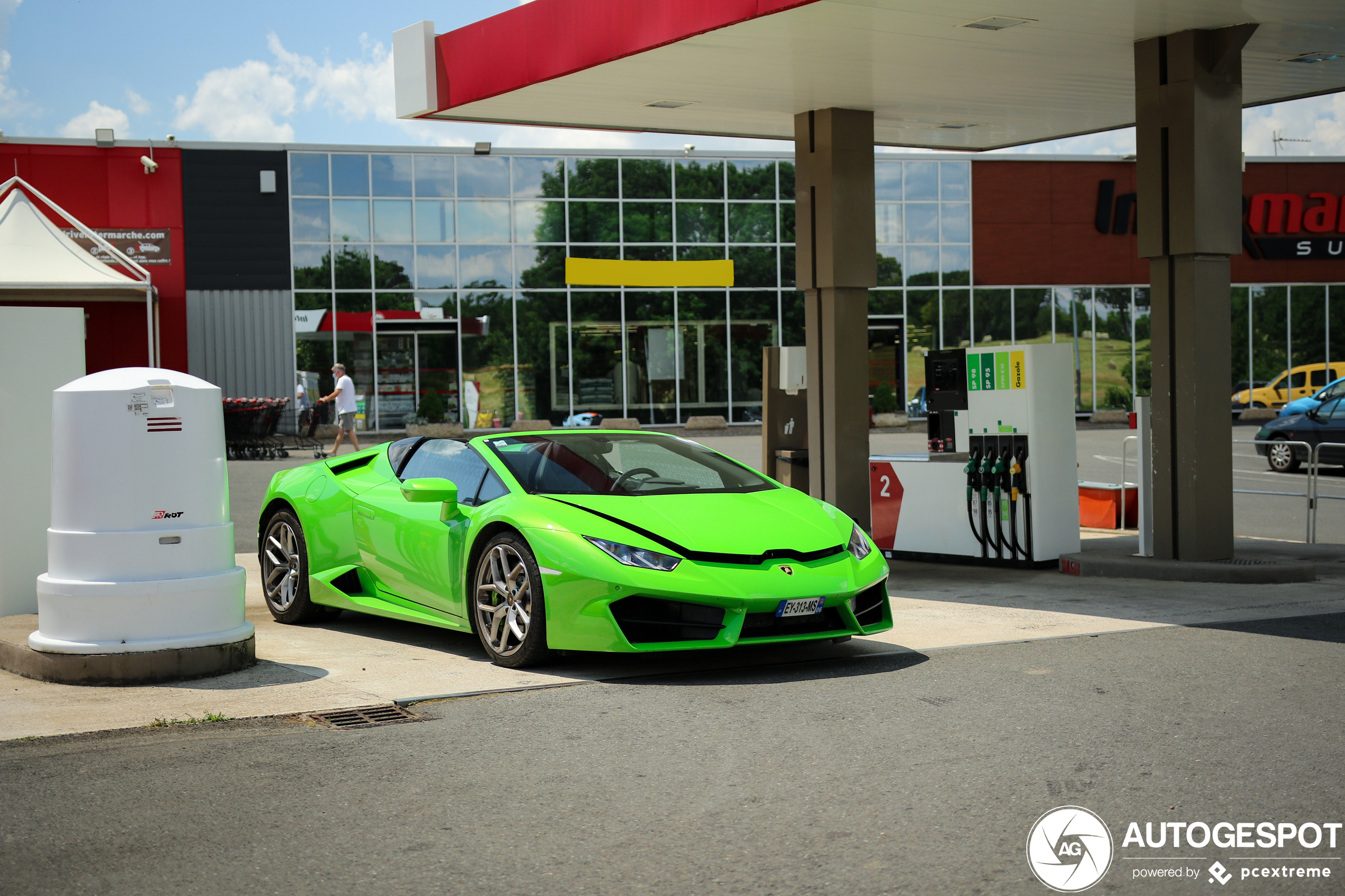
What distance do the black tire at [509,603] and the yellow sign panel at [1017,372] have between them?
5567 millimetres

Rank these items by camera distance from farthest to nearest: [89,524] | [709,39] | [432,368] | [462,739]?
[432,368] → [709,39] → [89,524] → [462,739]

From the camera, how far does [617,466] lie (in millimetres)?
7703

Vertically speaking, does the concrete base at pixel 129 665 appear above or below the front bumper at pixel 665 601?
below

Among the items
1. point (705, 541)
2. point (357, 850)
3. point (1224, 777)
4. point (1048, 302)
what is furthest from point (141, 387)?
point (1048, 302)

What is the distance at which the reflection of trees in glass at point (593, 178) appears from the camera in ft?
115

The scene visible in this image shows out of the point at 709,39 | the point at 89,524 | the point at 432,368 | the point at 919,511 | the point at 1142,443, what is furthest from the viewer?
the point at 432,368

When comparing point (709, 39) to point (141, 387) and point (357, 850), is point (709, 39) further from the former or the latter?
point (357, 850)

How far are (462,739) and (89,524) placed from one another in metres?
2.38

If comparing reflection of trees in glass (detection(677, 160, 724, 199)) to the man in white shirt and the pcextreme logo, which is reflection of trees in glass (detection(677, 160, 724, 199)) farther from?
the pcextreme logo

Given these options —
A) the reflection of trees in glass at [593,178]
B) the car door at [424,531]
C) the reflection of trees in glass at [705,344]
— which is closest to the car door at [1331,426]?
the car door at [424,531]

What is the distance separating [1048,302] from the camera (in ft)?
123

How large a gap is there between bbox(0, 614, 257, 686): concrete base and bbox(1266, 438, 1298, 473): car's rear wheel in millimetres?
19202

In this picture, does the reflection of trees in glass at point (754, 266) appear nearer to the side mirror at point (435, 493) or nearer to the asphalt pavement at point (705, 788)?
the side mirror at point (435, 493)

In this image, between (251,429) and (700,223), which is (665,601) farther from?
(700,223)
